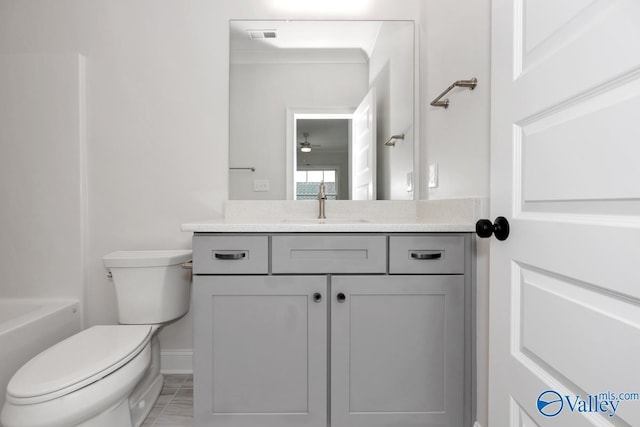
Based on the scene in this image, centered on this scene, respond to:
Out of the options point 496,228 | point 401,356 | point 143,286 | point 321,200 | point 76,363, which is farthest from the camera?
point 321,200

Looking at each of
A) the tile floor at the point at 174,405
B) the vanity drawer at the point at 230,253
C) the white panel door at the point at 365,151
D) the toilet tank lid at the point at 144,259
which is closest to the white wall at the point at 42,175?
the toilet tank lid at the point at 144,259

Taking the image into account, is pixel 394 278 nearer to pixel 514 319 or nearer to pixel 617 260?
pixel 514 319

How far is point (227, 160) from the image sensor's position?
1.97m

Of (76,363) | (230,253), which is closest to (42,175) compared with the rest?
(76,363)

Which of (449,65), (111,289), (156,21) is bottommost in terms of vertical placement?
(111,289)

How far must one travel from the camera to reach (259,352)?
1.33m

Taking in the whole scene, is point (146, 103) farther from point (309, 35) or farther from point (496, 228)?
point (496, 228)

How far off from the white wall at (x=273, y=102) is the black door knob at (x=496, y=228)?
1.24 m

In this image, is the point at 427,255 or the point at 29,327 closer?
the point at 427,255

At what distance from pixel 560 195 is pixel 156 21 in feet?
7.05

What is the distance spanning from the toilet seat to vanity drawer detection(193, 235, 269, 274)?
0.38 metres

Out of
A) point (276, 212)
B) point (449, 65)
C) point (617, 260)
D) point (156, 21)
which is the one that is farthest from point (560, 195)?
point (156, 21)

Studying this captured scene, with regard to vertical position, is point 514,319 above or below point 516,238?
below

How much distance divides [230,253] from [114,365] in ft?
1.78
